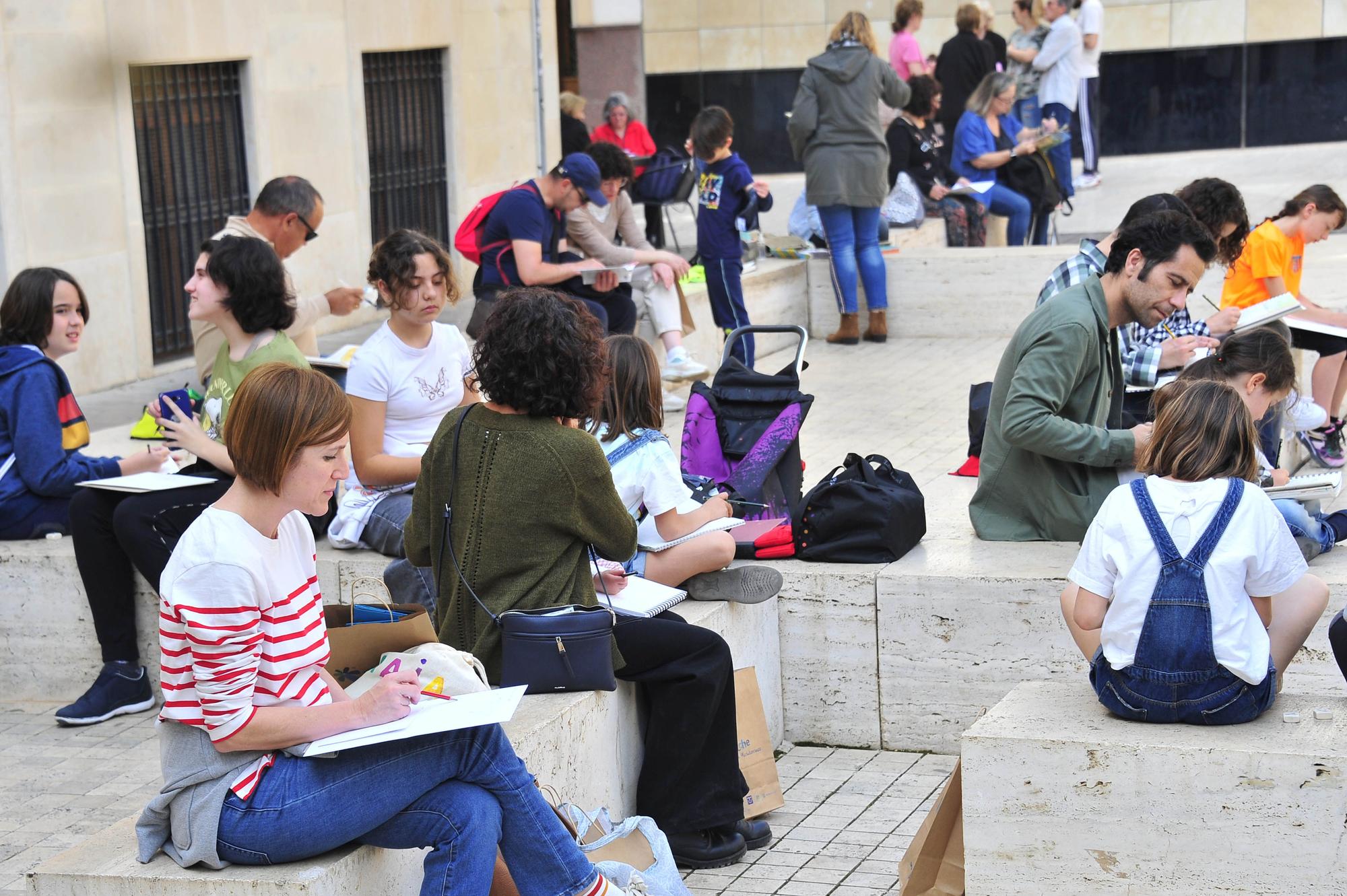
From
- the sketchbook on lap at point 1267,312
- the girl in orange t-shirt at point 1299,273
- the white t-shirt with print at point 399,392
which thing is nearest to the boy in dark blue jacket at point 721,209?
the girl in orange t-shirt at point 1299,273

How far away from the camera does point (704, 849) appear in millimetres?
4715

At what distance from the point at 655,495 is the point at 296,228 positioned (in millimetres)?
2946

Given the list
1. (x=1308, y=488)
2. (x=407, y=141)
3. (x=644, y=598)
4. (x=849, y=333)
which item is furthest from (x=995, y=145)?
(x=644, y=598)

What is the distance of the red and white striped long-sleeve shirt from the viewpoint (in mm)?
3010

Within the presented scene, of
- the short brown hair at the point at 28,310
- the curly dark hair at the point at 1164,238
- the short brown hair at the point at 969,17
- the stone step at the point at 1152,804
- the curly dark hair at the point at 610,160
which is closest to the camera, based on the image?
the stone step at the point at 1152,804

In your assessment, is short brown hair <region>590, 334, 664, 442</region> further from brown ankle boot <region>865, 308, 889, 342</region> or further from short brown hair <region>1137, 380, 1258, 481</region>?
brown ankle boot <region>865, 308, 889, 342</region>

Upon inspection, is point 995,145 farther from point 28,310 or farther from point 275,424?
point 275,424

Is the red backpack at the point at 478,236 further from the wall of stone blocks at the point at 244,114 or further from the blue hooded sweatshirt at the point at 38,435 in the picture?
the wall of stone blocks at the point at 244,114

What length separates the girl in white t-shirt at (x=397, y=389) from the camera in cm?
556

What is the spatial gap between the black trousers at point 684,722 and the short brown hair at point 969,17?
40.8 feet

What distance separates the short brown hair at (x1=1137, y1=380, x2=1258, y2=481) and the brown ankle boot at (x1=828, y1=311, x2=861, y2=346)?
7869 mm

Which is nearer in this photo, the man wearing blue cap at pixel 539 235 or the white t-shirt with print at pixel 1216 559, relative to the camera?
the white t-shirt with print at pixel 1216 559

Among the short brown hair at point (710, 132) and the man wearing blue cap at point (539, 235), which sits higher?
the short brown hair at point (710, 132)

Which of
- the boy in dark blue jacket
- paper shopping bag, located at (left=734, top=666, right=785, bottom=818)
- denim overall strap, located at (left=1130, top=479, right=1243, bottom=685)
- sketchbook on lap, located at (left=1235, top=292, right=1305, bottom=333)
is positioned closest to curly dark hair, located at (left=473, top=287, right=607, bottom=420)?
paper shopping bag, located at (left=734, top=666, right=785, bottom=818)
